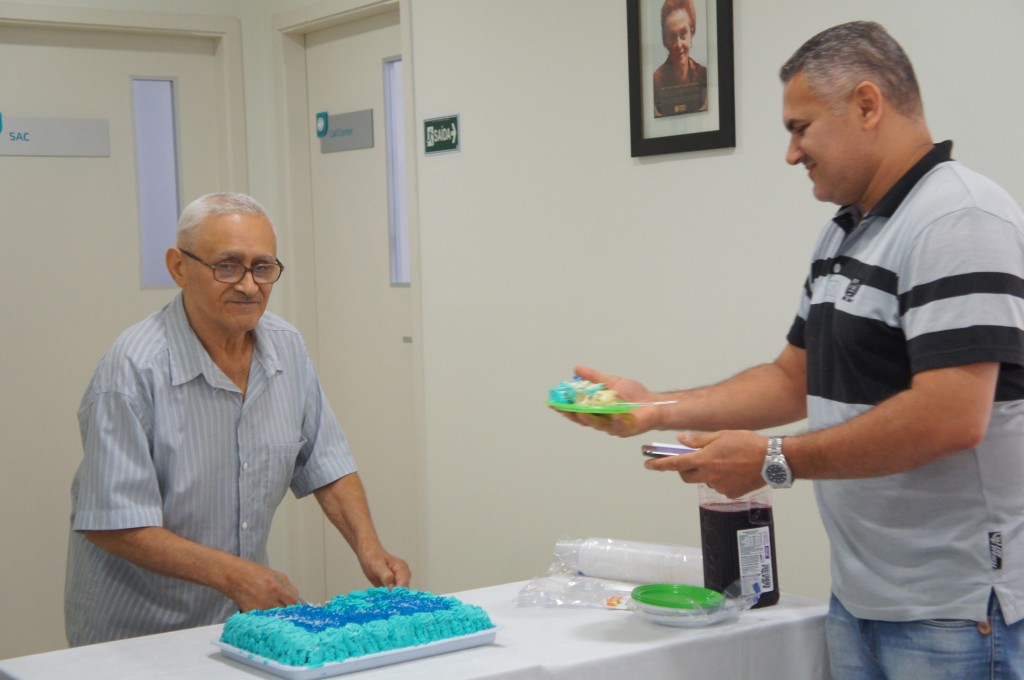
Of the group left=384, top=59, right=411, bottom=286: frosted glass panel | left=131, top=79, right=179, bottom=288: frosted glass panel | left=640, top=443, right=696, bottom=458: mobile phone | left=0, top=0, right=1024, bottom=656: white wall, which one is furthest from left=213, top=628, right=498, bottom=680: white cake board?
left=131, top=79, right=179, bottom=288: frosted glass panel

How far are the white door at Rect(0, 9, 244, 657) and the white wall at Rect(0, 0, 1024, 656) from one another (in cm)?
4

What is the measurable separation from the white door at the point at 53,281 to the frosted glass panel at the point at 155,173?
0.04m

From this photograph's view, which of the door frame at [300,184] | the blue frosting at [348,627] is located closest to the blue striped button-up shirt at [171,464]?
the blue frosting at [348,627]

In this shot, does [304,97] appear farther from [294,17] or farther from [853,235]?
[853,235]

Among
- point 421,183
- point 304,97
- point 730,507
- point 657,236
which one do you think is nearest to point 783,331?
point 657,236

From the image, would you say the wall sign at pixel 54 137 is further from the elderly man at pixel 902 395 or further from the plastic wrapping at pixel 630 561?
the elderly man at pixel 902 395

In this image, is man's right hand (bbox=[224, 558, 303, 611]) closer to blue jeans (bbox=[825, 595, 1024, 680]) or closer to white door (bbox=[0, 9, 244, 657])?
blue jeans (bbox=[825, 595, 1024, 680])

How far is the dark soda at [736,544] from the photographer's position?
1877mm

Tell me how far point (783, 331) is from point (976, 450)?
1.29m

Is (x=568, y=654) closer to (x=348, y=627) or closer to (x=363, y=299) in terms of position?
(x=348, y=627)

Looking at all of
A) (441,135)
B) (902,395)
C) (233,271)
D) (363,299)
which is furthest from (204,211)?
(363,299)

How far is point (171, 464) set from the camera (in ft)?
7.09

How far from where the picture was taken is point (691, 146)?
3.05 m

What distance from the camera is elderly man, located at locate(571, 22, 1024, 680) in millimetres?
1530
